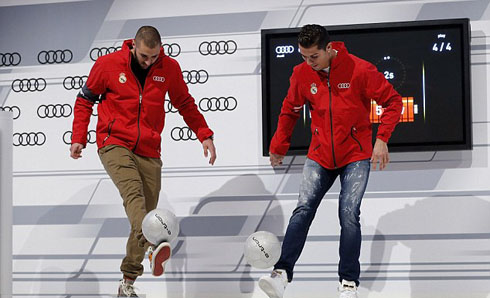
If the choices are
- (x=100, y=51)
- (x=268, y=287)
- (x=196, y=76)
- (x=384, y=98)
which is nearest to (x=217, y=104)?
(x=196, y=76)

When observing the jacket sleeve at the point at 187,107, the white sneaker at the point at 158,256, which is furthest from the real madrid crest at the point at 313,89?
the white sneaker at the point at 158,256

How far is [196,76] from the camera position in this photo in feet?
17.8

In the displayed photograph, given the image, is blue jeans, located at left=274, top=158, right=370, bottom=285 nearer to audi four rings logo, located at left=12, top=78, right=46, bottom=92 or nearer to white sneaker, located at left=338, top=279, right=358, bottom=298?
white sneaker, located at left=338, top=279, right=358, bottom=298

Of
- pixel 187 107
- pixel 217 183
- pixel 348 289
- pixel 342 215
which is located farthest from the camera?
pixel 217 183

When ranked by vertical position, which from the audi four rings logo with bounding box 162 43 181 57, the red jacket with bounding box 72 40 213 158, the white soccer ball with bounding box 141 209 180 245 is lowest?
the white soccer ball with bounding box 141 209 180 245

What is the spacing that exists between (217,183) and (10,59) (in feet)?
6.16

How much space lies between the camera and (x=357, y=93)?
440 cm

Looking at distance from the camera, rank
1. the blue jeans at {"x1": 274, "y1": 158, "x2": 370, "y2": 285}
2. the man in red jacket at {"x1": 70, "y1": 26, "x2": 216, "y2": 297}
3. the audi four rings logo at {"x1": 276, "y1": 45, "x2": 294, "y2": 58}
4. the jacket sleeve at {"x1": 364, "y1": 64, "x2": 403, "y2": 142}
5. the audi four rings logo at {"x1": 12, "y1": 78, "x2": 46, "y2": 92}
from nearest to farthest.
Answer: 1. the blue jeans at {"x1": 274, "y1": 158, "x2": 370, "y2": 285}
2. the jacket sleeve at {"x1": 364, "y1": 64, "x2": 403, "y2": 142}
3. the man in red jacket at {"x1": 70, "y1": 26, "x2": 216, "y2": 297}
4. the audi four rings logo at {"x1": 276, "y1": 45, "x2": 294, "y2": 58}
5. the audi four rings logo at {"x1": 12, "y1": 78, "x2": 46, "y2": 92}

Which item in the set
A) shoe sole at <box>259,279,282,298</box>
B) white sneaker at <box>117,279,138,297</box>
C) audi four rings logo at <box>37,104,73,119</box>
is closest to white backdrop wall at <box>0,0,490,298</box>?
audi four rings logo at <box>37,104,73,119</box>

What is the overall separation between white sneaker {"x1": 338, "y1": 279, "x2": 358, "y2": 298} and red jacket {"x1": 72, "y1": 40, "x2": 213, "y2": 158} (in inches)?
55.8

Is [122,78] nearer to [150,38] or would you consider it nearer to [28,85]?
[150,38]

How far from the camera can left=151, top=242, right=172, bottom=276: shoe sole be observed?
4.05 meters

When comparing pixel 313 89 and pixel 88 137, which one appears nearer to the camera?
pixel 313 89

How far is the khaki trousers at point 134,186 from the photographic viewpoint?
4.25 meters
